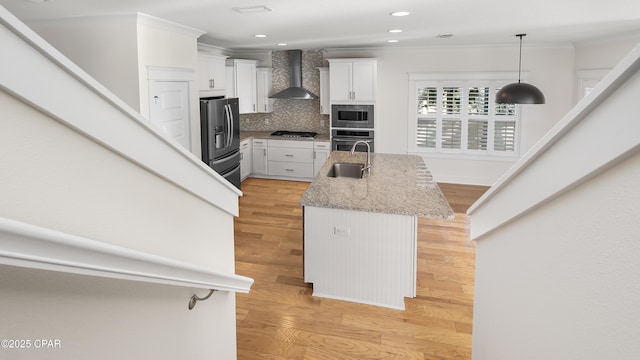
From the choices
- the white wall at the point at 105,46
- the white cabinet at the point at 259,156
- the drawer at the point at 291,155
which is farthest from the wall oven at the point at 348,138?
the white wall at the point at 105,46

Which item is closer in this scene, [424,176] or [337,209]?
[337,209]

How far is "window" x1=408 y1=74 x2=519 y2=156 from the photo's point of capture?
6969 mm

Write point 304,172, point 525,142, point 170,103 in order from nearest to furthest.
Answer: point 170,103
point 525,142
point 304,172

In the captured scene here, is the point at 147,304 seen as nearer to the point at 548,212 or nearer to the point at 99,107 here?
the point at 99,107

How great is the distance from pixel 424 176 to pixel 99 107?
143 inches

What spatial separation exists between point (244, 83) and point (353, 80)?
1.94 m

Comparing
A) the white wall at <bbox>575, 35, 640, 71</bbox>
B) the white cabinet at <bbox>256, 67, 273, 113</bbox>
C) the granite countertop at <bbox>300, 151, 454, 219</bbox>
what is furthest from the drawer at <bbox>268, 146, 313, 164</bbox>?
the white wall at <bbox>575, 35, 640, 71</bbox>

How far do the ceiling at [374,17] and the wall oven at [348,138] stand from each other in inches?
70.5

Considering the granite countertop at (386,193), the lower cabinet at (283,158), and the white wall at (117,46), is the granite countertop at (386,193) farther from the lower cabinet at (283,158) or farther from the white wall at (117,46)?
the lower cabinet at (283,158)

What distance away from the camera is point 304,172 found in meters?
7.54

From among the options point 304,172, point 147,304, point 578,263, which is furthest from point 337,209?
point 304,172

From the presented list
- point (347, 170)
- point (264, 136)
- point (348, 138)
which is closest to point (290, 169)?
point (264, 136)

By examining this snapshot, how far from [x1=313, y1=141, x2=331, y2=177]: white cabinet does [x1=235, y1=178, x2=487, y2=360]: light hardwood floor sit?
268 centimetres

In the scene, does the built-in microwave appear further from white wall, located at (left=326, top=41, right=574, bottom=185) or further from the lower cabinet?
the lower cabinet
